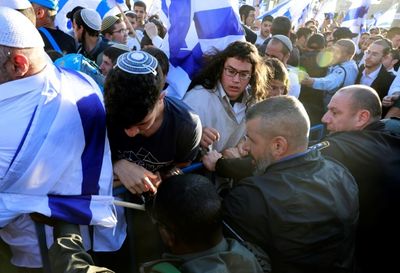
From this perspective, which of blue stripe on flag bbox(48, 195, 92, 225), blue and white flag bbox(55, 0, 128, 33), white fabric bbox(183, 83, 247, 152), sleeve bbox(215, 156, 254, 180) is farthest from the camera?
blue and white flag bbox(55, 0, 128, 33)

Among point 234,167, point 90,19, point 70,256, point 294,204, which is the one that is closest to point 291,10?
point 90,19

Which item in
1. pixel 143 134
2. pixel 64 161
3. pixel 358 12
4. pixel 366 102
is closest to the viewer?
pixel 64 161

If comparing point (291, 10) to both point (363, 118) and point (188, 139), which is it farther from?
point (188, 139)

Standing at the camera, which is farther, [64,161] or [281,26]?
[281,26]

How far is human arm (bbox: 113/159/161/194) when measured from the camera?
6.48 feet

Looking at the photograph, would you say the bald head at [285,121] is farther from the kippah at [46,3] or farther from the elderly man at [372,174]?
the kippah at [46,3]

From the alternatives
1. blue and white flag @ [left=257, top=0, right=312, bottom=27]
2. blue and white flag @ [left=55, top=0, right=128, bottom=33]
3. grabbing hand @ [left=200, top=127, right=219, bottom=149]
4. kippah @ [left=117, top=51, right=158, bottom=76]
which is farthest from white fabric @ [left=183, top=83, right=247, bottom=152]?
blue and white flag @ [left=257, top=0, right=312, bottom=27]

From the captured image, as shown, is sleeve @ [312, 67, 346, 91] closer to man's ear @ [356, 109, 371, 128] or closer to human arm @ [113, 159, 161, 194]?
man's ear @ [356, 109, 371, 128]

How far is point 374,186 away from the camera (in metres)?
2.39

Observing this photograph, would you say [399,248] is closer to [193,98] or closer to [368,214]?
[368,214]

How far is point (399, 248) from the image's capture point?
2.52m

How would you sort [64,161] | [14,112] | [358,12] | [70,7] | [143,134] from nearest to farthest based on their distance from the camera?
1. [14,112]
2. [64,161]
3. [143,134]
4. [70,7]
5. [358,12]

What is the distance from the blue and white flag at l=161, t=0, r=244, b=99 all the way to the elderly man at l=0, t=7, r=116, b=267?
1600 millimetres

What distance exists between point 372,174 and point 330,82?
3045 mm
